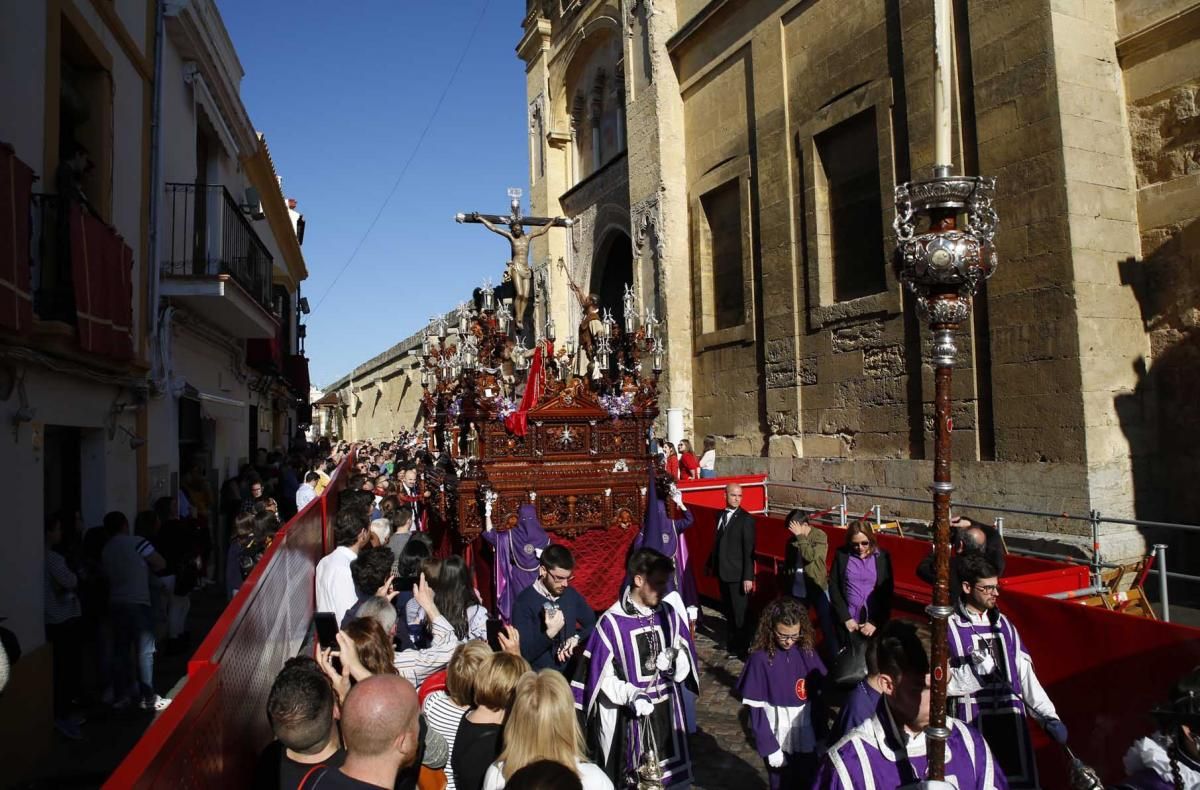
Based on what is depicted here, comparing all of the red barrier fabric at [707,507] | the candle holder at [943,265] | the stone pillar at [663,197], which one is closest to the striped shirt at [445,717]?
the candle holder at [943,265]

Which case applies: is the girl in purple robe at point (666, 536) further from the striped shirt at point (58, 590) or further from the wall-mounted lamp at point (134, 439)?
the wall-mounted lamp at point (134, 439)

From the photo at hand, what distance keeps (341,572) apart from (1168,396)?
344 inches

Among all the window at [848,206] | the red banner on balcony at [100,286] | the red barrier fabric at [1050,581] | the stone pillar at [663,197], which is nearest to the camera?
the red barrier fabric at [1050,581]

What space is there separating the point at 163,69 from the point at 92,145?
2.30m

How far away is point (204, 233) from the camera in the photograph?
10.4m

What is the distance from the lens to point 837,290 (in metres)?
12.2

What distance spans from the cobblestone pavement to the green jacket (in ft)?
3.91

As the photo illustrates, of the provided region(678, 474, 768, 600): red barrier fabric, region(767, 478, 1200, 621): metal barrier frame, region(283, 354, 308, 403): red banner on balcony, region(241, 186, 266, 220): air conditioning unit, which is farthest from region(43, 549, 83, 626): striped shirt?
region(283, 354, 308, 403): red banner on balcony

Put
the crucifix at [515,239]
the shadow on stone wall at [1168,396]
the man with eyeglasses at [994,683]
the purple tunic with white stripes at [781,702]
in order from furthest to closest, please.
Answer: the crucifix at [515,239]
the shadow on stone wall at [1168,396]
the purple tunic with white stripes at [781,702]
the man with eyeglasses at [994,683]

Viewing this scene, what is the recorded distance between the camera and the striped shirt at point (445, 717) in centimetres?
312

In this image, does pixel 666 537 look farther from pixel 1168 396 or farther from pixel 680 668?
pixel 1168 396

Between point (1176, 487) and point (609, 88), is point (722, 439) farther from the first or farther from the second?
point (609, 88)

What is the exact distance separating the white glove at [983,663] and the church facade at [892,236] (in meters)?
5.36

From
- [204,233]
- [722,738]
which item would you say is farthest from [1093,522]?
[204,233]
